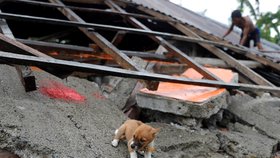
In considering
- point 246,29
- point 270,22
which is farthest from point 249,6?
point 246,29

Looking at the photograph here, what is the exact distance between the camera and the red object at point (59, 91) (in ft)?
9.53

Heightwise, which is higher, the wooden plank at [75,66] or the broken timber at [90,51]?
the wooden plank at [75,66]

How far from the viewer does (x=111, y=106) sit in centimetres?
324

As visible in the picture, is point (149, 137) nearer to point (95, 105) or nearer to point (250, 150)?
point (95, 105)

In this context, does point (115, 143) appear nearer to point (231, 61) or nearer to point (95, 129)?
point (95, 129)

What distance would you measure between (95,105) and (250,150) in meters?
1.48

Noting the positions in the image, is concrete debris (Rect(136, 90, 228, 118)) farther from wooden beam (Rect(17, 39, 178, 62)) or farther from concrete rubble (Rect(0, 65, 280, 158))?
wooden beam (Rect(17, 39, 178, 62))

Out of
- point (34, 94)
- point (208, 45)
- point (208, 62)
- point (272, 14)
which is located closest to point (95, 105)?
point (34, 94)

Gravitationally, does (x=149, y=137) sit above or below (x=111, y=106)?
above

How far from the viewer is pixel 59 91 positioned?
304 centimetres

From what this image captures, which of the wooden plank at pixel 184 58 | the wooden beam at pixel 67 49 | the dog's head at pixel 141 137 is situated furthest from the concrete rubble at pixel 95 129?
the wooden beam at pixel 67 49

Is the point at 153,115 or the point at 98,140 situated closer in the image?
the point at 98,140

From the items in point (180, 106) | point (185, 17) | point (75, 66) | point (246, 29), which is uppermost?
point (246, 29)

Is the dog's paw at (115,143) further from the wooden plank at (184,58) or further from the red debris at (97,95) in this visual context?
the wooden plank at (184,58)
